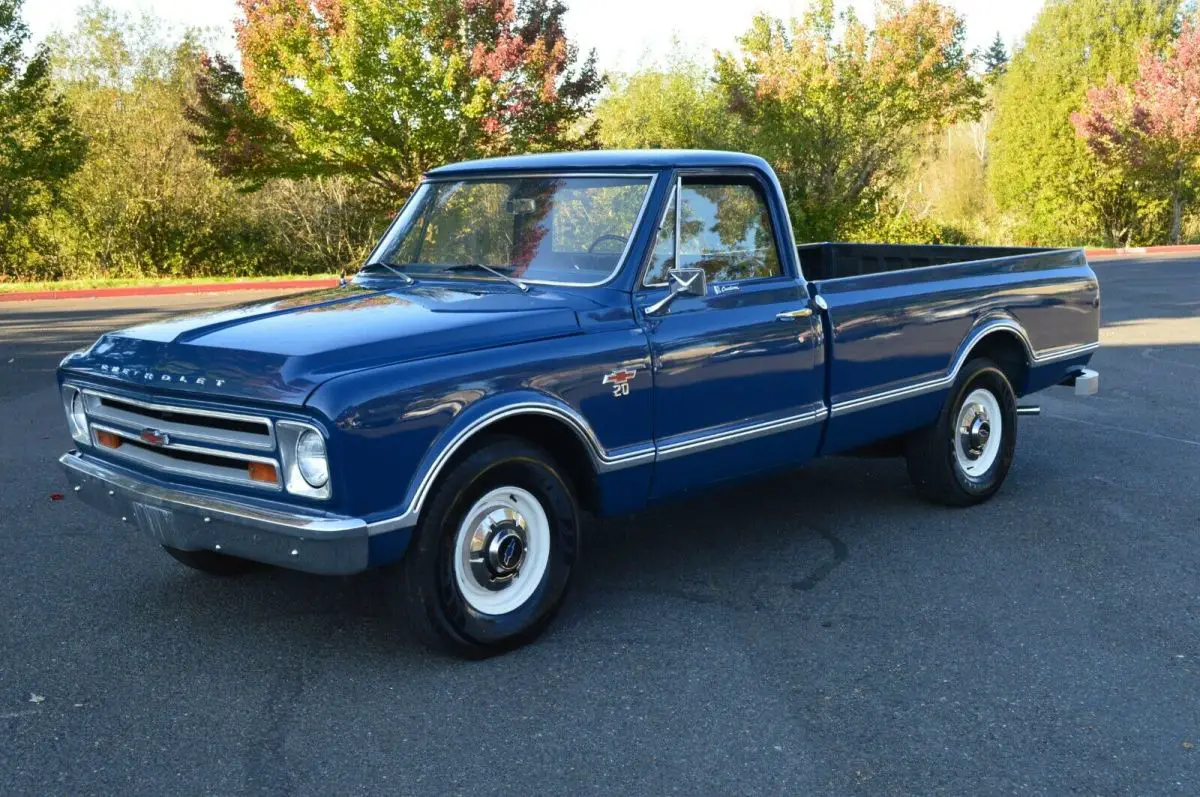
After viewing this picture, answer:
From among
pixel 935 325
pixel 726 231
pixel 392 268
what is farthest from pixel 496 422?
pixel 935 325

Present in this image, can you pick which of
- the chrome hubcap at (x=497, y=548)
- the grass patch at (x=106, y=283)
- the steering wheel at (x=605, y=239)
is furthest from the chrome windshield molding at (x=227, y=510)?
the grass patch at (x=106, y=283)

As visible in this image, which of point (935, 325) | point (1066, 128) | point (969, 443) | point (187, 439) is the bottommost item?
point (969, 443)

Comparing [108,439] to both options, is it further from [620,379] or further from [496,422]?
[620,379]

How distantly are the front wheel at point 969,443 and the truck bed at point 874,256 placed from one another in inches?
45.6

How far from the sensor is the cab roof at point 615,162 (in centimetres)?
503

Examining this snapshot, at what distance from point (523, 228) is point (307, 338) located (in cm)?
139

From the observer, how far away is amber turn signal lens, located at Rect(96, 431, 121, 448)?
4.49 meters

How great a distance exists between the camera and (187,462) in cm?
418

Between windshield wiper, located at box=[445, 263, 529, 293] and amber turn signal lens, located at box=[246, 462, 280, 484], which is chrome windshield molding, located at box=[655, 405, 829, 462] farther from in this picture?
amber turn signal lens, located at box=[246, 462, 280, 484]

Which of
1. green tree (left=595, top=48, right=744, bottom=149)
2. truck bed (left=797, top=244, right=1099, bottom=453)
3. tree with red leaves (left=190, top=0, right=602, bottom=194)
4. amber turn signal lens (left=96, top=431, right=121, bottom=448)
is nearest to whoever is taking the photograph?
amber turn signal lens (left=96, top=431, right=121, bottom=448)

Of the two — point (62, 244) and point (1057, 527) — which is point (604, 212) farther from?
point (62, 244)

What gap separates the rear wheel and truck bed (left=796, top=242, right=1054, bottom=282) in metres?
4.01

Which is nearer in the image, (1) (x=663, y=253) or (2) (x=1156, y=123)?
(1) (x=663, y=253)

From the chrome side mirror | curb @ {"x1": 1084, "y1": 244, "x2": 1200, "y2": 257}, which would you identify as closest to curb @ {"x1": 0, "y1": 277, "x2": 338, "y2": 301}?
the chrome side mirror
